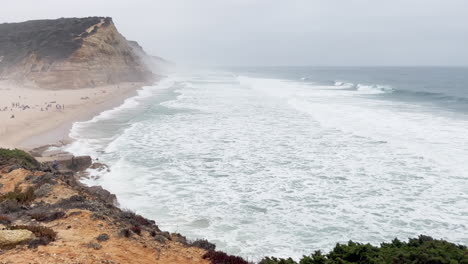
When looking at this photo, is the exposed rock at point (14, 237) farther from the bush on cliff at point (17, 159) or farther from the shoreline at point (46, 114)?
the shoreline at point (46, 114)

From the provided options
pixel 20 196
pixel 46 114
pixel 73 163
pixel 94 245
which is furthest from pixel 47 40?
pixel 94 245

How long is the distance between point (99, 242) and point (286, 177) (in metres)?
8.52

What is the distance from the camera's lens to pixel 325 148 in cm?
1783

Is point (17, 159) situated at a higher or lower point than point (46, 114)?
higher

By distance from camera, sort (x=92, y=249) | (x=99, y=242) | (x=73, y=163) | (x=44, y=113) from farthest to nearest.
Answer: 1. (x=44, y=113)
2. (x=73, y=163)
3. (x=99, y=242)
4. (x=92, y=249)

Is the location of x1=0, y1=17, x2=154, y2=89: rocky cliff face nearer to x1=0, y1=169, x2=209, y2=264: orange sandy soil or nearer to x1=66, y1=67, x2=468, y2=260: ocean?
x1=66, y1=67, x2=468, y2=260: ocean

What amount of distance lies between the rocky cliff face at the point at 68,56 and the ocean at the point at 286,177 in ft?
72.0

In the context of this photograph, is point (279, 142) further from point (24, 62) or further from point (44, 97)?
point (24, 62)

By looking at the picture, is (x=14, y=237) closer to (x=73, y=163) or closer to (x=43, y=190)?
(x=43, y=190)

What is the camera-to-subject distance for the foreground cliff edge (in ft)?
19.2

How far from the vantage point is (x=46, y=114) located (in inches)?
995

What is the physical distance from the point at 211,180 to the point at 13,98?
27.1 m

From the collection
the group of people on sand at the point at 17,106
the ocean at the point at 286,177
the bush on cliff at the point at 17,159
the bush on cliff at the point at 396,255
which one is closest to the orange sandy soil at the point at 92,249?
the bush on cliff at the point at 396,255

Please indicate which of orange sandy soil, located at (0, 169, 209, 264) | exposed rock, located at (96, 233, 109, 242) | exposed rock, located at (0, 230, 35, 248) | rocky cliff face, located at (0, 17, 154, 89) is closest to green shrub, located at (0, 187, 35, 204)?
orange sandy soil, located at (0, 169, 209, 264)
